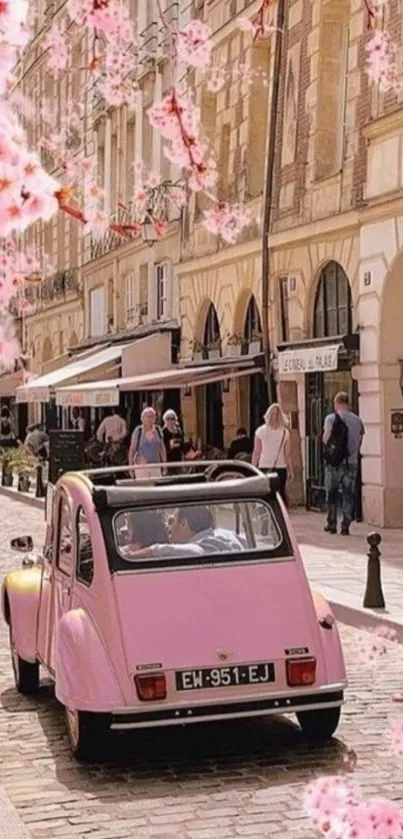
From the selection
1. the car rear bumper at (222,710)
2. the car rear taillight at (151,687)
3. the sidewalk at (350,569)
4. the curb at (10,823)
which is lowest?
the curb at (10,823)

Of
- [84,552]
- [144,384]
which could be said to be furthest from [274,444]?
[84,552]

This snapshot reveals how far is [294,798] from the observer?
624 cm

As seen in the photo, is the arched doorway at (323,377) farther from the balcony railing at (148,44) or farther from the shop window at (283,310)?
the balcony railing at (148,44)

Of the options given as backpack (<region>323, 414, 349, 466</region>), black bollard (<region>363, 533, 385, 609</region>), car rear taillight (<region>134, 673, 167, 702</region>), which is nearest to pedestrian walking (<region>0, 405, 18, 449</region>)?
backpack (<region>323, 414, 349, 466</region>)

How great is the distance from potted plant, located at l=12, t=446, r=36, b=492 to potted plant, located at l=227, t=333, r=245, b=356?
5.94m

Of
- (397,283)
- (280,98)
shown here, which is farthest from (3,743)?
(280,98)

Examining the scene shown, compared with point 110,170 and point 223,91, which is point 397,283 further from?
point 110,170

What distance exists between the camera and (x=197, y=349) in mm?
26906

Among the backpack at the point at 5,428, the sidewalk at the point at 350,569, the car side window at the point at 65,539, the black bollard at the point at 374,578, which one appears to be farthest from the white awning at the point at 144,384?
the backpack at the point at 5,428

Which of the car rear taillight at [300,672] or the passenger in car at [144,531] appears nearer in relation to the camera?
the car rear taillight at [300,672]

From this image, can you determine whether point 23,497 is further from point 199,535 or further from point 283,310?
point 199,535

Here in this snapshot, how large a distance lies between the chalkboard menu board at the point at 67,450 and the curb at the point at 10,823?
20.2 meters

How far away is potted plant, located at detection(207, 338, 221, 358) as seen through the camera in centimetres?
2582

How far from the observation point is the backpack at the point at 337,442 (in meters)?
17.2
